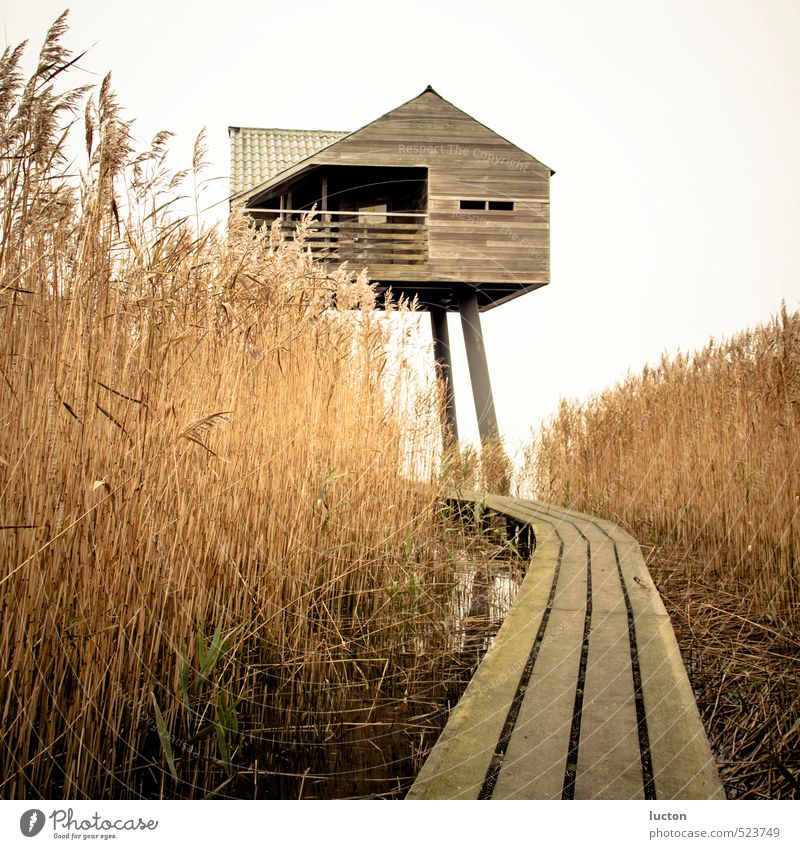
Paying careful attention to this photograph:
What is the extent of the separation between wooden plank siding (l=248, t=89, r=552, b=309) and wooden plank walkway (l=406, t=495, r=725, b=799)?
6669 mm

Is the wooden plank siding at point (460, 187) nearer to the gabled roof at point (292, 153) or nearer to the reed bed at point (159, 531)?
the gabled roof at point (292, 153)

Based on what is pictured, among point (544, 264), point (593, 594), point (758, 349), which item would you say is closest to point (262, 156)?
point (544, 264)

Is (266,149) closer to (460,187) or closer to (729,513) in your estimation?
(460,187)

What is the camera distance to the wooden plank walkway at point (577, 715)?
51.4 inches

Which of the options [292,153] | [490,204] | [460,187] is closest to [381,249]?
[460,187]

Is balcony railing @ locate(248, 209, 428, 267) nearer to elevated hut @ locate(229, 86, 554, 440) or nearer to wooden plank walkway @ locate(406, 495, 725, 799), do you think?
elevated hut @ locate(229, 86, 554, 440)

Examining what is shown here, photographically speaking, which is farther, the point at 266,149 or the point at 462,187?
the point at 266,149

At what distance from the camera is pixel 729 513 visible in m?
3.64

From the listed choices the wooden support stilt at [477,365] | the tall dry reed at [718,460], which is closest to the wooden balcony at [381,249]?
the wooden support stilt at [477,365]

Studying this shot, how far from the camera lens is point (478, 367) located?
8.84 m

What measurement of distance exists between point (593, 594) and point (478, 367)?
6.39 meters

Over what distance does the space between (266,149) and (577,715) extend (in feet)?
36.3

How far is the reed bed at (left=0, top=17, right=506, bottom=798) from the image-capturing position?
1415 mm

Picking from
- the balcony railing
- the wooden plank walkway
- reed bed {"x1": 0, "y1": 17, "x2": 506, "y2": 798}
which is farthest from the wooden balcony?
the wooden plank walkway
